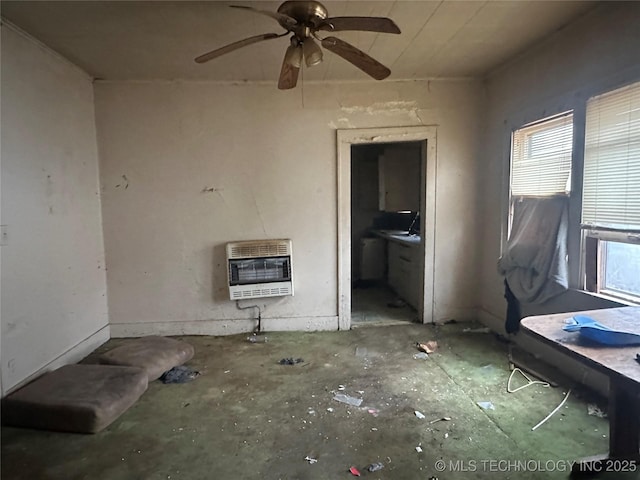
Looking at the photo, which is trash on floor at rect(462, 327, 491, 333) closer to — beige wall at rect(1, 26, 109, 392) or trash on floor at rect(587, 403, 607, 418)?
trash on floor at rect(587, 403, 607, 418)

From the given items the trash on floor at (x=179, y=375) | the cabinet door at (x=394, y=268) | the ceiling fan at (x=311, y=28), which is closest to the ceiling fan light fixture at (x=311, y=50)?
the ceiling fan at (x=311, y=28)

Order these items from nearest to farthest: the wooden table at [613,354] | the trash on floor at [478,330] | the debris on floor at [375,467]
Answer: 1. the wooden table at [613,354]
2. the debris on floor at [375,467]
3. the trash on floor at [478,330]

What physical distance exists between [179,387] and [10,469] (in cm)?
102

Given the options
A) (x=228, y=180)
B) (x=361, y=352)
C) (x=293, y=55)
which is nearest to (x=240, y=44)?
(x=293, y=55)

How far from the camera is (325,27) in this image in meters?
2.01

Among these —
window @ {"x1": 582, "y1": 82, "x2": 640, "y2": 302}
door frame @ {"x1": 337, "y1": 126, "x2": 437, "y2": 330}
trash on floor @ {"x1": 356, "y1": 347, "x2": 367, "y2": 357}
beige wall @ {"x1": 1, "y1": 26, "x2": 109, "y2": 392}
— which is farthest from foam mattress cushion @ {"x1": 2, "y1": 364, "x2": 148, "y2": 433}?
window @ {"x1": 582, "y1": 82, "x2": 640, "y2": 302}

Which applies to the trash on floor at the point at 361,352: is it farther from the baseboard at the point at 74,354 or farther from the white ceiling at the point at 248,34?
the white ceiling at the point at 248,34

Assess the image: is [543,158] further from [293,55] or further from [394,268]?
[394,268]

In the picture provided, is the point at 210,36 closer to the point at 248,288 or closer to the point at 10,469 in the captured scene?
the point at 248,288

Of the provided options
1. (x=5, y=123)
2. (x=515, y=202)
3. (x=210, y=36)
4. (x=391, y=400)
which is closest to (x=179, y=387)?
(x=391, y=400)

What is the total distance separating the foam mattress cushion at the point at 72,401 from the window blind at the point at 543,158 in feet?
11.2

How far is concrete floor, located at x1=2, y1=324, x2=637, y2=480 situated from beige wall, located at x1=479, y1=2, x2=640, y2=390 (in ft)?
2.25

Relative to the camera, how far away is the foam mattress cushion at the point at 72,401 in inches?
86.3

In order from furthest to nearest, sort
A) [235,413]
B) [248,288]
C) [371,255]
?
[371,255] → [248,288] → [235,413]
